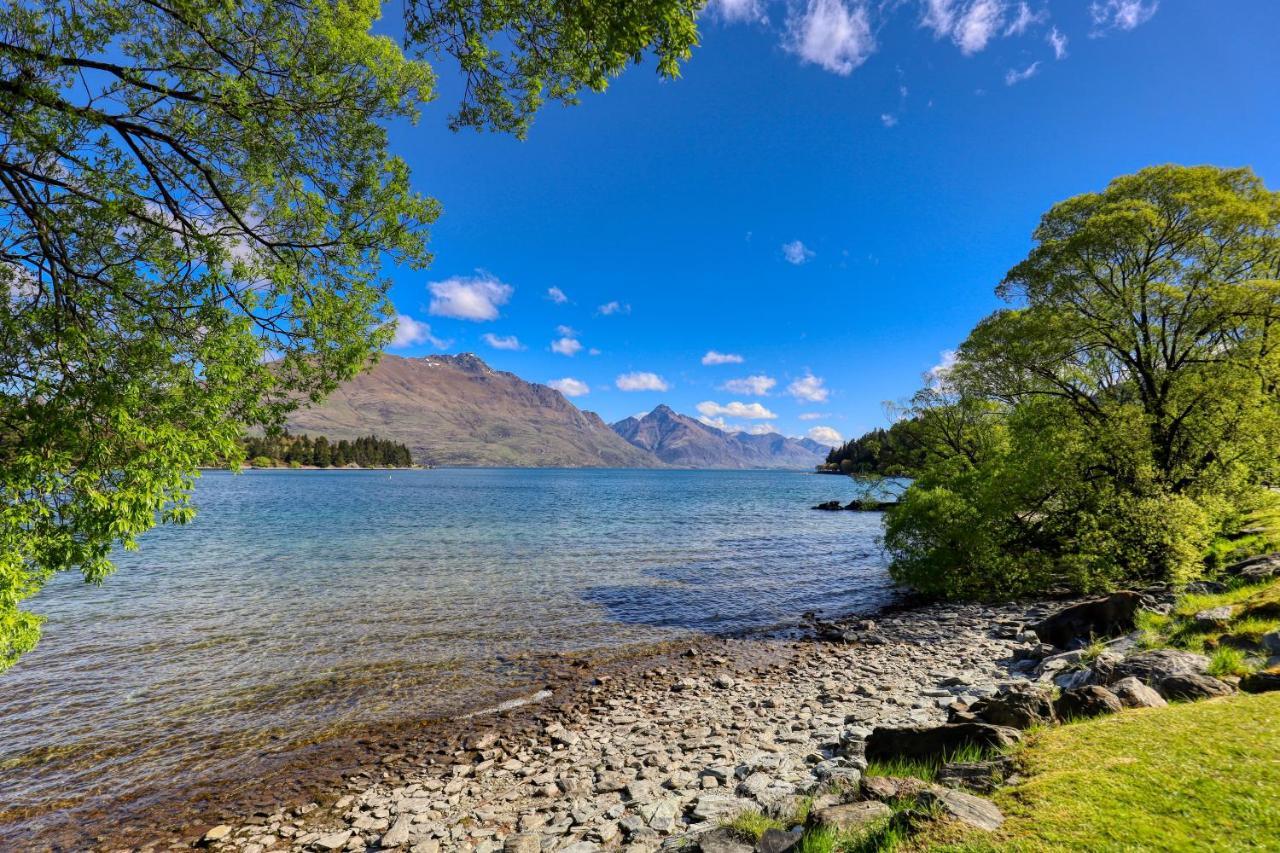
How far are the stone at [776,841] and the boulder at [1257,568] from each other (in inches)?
732

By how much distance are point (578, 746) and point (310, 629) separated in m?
15.2

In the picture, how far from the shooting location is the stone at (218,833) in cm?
962

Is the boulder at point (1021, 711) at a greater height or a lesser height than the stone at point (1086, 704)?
lesser

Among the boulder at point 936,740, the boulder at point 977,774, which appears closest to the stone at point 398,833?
the boulder at point 936,740

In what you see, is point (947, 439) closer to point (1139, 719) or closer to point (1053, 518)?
point (1053, 518)

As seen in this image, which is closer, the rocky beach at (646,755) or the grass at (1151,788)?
the grass at (1151,788)

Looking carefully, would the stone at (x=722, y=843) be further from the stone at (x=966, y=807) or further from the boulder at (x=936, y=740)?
the boulder at (x=936, y=740)

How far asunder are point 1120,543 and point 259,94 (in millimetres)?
31340

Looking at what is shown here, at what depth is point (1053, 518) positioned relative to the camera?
75.9 feet

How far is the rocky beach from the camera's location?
910 cm

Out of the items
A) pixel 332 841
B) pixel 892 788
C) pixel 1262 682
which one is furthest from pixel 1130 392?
pixel 332 841

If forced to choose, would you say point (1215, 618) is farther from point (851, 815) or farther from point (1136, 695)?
point (851, 815)

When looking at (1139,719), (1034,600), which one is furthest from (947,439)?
(1139,719)

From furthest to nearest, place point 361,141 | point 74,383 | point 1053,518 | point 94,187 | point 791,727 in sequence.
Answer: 1. point 1053,518
2. point 791,727
3. point 361,141
4. point 94,187
5. point 74,383
